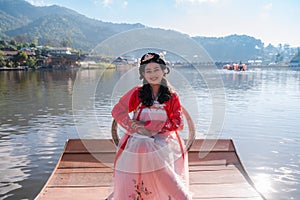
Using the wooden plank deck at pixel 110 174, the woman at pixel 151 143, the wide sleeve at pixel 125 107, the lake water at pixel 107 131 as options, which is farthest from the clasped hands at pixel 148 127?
the wooden plank deck at pixel 110 174

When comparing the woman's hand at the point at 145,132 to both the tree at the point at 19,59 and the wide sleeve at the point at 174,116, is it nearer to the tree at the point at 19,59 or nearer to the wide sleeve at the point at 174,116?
the wide sleeve at the point at 174,116

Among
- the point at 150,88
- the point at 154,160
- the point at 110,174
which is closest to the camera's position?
the point at 154,160

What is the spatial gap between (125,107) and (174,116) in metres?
0.45

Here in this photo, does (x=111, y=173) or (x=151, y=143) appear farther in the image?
(x=111, y=173)

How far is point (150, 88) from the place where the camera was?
2.71 metres

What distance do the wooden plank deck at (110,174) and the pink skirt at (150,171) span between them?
2.30 feet

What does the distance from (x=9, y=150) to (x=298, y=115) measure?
960cm

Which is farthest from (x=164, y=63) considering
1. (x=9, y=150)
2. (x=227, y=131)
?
(x=227, y=131)

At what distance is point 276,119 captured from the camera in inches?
406

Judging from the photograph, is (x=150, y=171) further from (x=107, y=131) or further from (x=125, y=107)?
(x=107, y=131)

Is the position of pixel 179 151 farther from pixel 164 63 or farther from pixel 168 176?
pixel 164 63

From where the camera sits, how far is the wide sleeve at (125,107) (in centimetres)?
268

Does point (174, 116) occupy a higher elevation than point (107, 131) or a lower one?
higher

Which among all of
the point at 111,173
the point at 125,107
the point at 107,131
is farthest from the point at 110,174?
the point at 107,131
